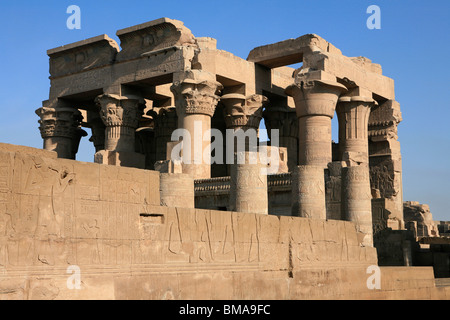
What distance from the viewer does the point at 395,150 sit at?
25.8 m

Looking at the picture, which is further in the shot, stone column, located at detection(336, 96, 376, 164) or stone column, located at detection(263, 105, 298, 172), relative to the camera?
stone column, located at detection(263, 105, 298, 172)

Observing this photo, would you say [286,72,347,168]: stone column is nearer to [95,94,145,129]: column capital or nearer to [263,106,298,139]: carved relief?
[263,106,298,139]: carved relief

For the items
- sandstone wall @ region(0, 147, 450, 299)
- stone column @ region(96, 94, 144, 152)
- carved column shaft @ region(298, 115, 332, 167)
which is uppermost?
stone column @ region(96, 94, 144, 152)

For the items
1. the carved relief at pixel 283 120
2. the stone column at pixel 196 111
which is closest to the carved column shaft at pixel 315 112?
the stone column at pixel 196 111

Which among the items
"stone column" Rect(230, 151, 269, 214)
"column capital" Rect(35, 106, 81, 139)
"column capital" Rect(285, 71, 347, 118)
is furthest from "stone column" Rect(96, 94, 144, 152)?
"stone column" Rect(230, 151, 269, 214)

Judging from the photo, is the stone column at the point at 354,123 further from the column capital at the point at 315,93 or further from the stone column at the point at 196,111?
the stone column at the point at 196,111

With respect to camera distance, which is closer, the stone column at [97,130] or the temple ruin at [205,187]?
the temple ruin at [205,187]

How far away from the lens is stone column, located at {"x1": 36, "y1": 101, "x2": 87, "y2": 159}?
83.7 ft

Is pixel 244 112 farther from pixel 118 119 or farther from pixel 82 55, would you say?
pixel 82 55

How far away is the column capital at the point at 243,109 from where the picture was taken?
75.4 feet

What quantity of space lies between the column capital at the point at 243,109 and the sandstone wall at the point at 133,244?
36.4 feet

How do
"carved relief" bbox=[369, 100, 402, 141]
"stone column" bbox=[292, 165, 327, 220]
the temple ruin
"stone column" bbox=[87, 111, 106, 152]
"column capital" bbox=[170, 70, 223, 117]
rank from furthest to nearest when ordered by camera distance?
"stone column" bbox=[87, 111, 106, 152] → "carved relief" bbox=[369, 100, 402, 141] → "column capital" bbox=[170, 70, 223, 117] → "stone column" bbox=[292, 165, 327, 220] → the temple ruin

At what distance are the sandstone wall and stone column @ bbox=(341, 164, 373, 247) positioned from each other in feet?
10.5

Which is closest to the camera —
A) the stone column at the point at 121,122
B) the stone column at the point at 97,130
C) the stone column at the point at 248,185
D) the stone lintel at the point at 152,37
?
the stone column at the point at 248,185
